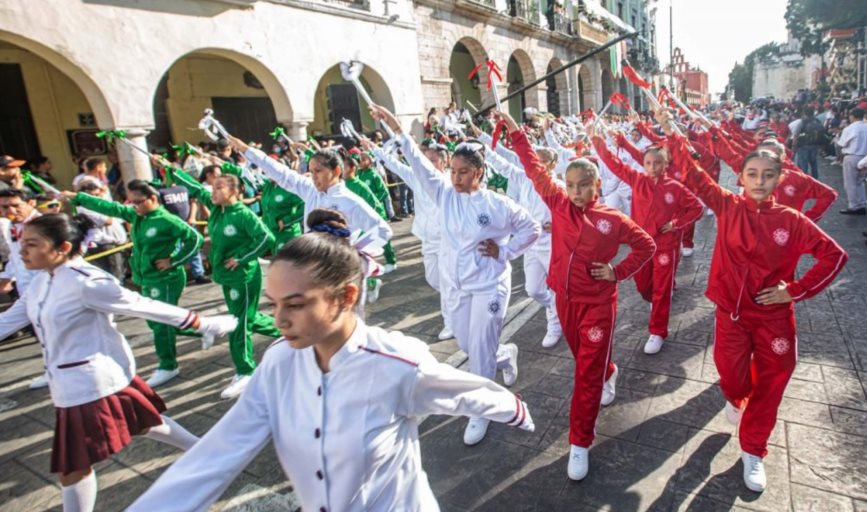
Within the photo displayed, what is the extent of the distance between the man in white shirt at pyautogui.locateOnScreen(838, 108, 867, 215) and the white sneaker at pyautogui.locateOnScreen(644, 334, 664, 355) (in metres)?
8.01

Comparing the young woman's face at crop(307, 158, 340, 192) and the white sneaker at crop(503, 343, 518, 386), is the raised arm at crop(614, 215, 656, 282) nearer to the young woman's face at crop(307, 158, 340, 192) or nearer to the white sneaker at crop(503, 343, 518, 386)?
the white sneaker at crop(503, 343, 518, 386)

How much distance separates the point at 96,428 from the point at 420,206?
4439 mm

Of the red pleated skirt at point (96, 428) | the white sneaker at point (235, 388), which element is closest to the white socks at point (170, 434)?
the red pleated skirt at point (96, 428)

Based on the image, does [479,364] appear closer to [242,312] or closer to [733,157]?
[242,312]

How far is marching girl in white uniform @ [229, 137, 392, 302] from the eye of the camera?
5.01 m

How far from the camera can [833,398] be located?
3.70 m

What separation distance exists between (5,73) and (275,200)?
8856 mm

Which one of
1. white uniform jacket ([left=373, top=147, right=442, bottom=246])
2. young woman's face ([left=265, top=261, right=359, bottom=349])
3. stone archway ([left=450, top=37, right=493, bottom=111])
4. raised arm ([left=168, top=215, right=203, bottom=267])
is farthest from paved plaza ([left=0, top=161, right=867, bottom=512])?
stone archway ([left=450, top=37, right=493, bottom=111])

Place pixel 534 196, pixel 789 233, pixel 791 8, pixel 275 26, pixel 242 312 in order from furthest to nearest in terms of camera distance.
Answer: pixel 791 8
pixel 275 26
pixel 534 196
pixel 242 312
pixel 789 233

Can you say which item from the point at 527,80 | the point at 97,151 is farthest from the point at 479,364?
the point at 527,80

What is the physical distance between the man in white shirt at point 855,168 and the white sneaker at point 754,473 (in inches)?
374

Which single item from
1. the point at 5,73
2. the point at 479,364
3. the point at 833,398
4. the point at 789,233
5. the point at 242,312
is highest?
the point at 5,73

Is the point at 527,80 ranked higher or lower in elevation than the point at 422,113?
higher

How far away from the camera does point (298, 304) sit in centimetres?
157
